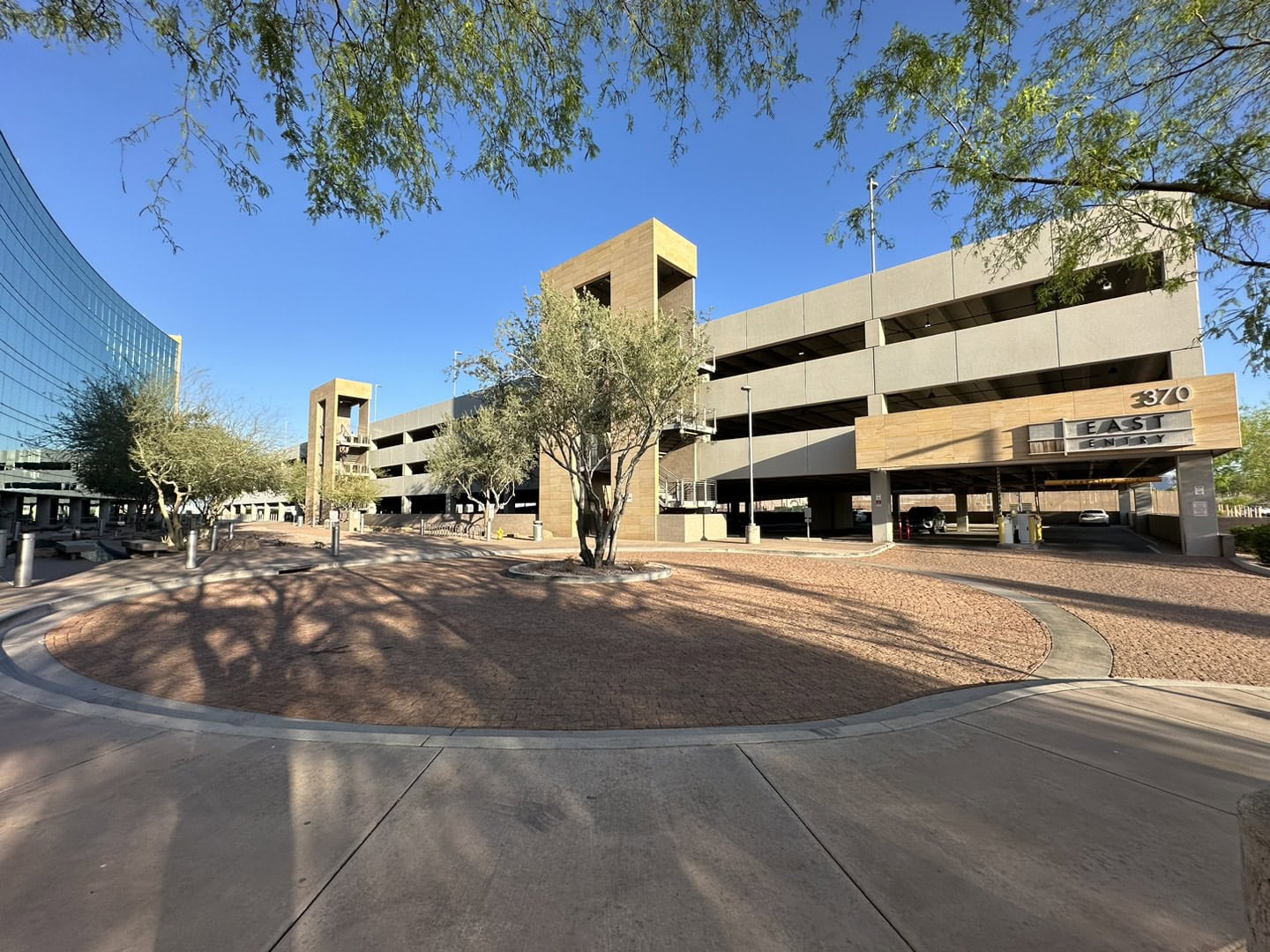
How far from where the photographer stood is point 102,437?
2081cm

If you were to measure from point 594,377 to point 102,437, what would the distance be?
2092 cm

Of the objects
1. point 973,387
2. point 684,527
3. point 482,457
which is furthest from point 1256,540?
point 482,457

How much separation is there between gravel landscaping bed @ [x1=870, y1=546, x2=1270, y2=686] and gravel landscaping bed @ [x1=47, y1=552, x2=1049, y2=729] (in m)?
1.18

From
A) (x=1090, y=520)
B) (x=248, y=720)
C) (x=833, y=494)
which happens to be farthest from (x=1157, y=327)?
(x=1090, y=520)

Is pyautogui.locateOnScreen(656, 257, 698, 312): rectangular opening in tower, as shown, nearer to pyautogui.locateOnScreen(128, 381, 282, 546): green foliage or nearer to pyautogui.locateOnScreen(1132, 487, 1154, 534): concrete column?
pyautogui.locateOnScreen(128, 381, 282, 546): green foliage

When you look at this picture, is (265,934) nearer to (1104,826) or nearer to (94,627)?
(1104,826)

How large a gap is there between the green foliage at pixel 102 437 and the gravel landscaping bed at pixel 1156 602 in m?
27.5

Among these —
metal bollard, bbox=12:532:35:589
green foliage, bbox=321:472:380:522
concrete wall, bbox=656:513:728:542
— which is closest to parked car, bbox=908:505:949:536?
concrete wall, bbox=656:513:728:542

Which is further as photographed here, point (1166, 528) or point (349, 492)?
point (349, 492)

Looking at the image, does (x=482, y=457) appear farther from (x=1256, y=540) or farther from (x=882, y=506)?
(x=1256, y=540)

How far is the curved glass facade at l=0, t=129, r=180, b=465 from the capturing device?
121 feet

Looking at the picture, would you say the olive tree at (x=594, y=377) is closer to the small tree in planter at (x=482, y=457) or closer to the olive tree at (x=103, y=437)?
the small tree in planter at (x=482, y=457)

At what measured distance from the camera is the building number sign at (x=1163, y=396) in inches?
714

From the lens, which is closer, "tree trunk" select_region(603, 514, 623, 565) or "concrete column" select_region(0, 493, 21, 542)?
"tree trunk" select_region(603, 514, 623, 565)
